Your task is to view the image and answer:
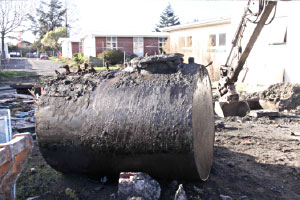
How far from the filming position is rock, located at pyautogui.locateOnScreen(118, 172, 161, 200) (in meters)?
2.84

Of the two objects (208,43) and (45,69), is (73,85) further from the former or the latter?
(45,69)

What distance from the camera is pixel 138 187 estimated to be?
2.85 m

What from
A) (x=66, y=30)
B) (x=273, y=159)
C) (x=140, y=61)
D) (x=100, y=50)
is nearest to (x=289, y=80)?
(x=273, y=159)

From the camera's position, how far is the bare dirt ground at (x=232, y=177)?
323 centimetres

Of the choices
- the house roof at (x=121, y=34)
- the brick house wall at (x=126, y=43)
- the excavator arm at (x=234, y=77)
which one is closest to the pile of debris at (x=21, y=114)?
the excavator arm at (x=234, y=77)

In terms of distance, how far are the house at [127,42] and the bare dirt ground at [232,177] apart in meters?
30.0

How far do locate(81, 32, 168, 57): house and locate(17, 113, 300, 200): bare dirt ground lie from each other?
30.0 m

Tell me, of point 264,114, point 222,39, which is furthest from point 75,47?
point 264,114

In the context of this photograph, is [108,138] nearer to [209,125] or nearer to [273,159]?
[209,125]

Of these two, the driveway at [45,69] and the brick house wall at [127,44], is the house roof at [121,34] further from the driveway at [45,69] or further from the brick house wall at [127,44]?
the driveway at [45,69]

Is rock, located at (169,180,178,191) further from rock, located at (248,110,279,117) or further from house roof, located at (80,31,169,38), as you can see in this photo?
house roof, located at (80,31,169,38)

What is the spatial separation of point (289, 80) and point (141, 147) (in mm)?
10990

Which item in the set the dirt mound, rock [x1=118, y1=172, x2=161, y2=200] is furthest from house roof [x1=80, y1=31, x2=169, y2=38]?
rock [x1=118, y1=172, x2=161, y2=200]

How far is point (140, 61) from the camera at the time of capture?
3.27 meters
